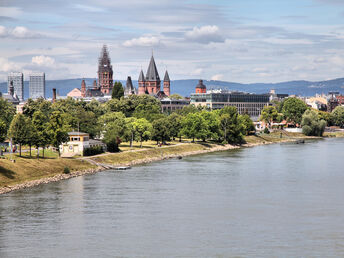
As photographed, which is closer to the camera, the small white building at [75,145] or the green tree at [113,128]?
the small white building at [75,145]

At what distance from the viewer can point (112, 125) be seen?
119 meters

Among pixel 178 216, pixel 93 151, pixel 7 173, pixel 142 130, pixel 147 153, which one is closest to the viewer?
pixel 178 216

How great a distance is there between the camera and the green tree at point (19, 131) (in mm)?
87000

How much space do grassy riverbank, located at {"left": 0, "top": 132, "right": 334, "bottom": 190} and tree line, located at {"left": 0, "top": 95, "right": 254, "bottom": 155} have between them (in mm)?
2578

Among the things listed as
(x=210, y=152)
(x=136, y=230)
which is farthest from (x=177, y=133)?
(x=136, y=230)

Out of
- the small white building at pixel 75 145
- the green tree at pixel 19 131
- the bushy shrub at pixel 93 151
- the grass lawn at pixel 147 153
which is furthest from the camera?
the grass lawn at pixel 147 153

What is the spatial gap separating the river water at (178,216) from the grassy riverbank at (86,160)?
4.32 m

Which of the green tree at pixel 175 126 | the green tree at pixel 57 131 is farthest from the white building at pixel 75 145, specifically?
the green tree at pixel 175 126

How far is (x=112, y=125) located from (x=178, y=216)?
2521 inches

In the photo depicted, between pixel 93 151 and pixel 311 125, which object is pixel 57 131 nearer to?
pixel 93 151

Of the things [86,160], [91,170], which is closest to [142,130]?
[86,160]

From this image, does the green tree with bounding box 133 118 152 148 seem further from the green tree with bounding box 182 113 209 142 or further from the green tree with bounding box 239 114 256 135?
the green tree with bounding box 239 114 256 135

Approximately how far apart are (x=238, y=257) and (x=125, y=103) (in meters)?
133

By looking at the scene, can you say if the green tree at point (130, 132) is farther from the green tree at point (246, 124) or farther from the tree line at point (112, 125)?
the green tree at point (246, 124)
